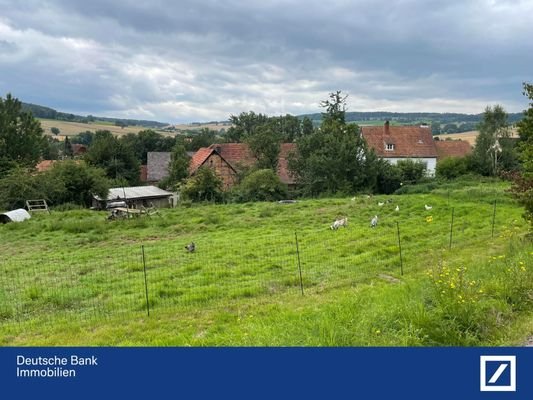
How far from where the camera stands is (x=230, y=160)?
50500 mm

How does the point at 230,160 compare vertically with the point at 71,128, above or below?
below

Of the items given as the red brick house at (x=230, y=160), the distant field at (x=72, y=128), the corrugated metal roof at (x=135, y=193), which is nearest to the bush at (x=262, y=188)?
the red brick house at (x=230, y=160)

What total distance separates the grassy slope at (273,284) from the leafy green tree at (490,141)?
24300mm

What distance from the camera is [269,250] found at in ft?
43.0

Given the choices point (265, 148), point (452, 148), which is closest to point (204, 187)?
point (265, 148)

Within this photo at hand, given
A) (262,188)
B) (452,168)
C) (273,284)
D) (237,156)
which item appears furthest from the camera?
(237,156)

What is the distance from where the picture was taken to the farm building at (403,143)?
4925 cm

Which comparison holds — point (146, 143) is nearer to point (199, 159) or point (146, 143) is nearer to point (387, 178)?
point (199, 159)

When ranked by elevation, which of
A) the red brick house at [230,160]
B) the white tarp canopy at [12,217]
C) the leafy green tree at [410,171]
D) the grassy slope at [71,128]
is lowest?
the white tarp canopy at [12,217]

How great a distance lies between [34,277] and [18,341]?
4622mm

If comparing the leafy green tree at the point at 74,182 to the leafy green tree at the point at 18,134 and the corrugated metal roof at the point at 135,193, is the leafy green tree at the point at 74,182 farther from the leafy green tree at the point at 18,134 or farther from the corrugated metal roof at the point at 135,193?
the leafy green tree at the point at 18,134

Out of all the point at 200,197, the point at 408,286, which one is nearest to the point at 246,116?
the point at 200,197
